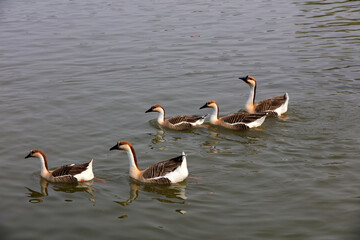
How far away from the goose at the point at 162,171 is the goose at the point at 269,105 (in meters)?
5.05

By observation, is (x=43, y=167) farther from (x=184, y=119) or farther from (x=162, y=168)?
(x=184, y=119)

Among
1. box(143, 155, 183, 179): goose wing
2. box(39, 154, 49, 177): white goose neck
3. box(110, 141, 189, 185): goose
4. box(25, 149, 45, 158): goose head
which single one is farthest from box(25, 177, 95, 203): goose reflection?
box(143, 155, 183, 179): goose wing

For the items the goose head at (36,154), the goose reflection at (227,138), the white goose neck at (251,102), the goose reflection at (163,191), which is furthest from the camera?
the white goose neck at (251,102)

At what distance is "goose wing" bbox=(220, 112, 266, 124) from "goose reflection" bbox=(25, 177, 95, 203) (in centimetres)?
524

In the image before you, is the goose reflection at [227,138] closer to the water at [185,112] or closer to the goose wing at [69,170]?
the water at [185,112]

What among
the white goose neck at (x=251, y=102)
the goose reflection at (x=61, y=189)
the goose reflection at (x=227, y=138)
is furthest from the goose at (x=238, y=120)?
the goose reflection at (x=61, y=189)

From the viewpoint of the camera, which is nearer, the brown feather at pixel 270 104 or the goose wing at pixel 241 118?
the goose wing at pixel 241 118

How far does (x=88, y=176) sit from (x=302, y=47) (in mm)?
14582

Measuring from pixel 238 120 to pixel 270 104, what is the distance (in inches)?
56.8

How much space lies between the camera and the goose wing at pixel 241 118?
15922 millimetres

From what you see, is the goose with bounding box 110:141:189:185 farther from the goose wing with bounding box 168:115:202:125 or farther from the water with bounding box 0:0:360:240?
the goose wing with bounding box 168:115:202:125

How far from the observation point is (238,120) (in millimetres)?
16141

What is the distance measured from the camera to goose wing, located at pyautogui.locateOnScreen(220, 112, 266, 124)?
15922 millimetres

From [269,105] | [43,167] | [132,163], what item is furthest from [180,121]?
[43,167]
